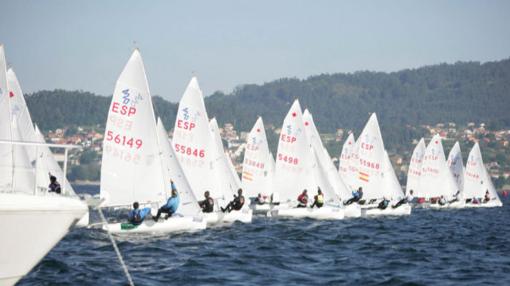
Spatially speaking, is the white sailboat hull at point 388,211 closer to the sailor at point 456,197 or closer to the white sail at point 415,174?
the white sail at point 415,174

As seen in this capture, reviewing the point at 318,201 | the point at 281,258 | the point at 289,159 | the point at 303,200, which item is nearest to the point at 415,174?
the point at 289,159

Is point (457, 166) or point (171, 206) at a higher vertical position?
point (457, 166)

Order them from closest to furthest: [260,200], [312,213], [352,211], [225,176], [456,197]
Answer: [225,176] < [312,213] < [352,211] < [260,200] < [456,197]

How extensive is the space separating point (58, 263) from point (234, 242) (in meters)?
9.38

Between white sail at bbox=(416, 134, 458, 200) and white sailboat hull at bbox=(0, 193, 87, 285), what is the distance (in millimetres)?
66550

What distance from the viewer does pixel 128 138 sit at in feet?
116

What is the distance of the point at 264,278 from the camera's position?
23.5 metres

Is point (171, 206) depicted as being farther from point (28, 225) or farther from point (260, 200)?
point (260, 200)

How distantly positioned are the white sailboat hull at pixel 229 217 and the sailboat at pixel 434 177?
41.2 metres

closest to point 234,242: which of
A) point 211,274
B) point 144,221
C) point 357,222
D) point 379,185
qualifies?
point 144,221

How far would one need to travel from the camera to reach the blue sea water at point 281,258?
23.3 metres

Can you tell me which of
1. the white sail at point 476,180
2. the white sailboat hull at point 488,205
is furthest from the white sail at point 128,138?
the white sail at point 476,180

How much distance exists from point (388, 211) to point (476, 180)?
3736 centimetres

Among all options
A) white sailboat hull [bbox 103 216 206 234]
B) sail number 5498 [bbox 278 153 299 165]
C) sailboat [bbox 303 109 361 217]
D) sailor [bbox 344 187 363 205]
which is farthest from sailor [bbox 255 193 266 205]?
white sailboat hull [bbox 103 216 206 234]
